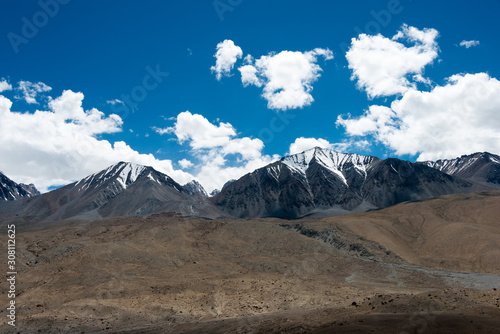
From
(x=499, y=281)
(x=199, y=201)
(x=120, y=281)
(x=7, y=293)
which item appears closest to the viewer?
(x=7, y=293)

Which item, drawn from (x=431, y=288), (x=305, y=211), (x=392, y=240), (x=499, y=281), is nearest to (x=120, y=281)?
(x=431, y=288)

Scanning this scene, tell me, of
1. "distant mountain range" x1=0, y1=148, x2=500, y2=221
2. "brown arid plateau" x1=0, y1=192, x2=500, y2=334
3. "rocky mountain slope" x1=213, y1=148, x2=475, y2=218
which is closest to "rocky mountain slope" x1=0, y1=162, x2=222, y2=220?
"distant mountain range" x1=0, y1=148, x2=500, y2=221

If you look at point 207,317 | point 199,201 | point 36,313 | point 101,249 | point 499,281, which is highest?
point 199,201

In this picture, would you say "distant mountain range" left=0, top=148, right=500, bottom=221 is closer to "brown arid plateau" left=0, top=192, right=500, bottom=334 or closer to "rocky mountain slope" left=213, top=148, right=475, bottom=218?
"rocky mountain slope" left=213, top=148, right=475, bottom=218

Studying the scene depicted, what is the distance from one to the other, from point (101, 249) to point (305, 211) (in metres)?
148

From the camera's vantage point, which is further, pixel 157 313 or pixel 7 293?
pixel 7 293

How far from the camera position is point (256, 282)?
33.1 metres

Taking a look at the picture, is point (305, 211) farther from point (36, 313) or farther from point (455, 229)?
point (36, 313)

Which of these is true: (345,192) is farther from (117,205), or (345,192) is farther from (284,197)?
(117,205)

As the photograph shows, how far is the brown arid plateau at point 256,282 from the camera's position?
63.5ft

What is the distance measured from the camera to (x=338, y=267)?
4384 cm

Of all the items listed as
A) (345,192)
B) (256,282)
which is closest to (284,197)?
(345,192)

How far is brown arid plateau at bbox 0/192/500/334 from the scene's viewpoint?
1936 centimetres

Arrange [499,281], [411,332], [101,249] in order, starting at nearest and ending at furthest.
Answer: [411,332] < [499,281] < [101,249]
